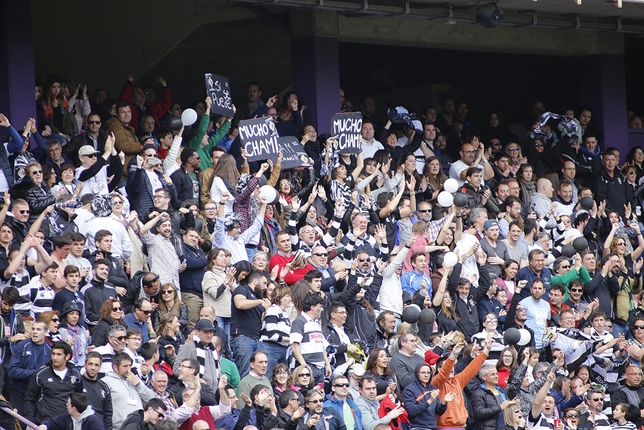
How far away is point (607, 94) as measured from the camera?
66.6ft

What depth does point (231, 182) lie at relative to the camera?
14.1m

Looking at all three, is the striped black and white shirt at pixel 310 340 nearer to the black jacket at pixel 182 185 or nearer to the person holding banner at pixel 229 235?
the person holding banner at pixel 229 235

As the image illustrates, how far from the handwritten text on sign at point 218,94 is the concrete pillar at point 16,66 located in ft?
7.11

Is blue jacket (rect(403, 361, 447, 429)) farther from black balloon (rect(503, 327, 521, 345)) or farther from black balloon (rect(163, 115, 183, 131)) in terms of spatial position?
black balloon (rect(163, 115, 183, 131))

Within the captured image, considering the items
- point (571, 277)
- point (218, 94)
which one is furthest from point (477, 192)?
point (218, 94)

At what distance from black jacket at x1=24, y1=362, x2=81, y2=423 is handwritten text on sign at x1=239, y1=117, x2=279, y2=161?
5218 millimetres

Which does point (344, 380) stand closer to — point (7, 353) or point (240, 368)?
point (240, 368)

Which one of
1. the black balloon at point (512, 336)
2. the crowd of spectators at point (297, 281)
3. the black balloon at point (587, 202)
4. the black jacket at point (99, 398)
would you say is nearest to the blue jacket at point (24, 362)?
the crowd of spectators at point (297, 281)

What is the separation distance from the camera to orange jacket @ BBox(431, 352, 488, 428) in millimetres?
12453

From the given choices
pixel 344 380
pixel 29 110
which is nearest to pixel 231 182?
pixel 29 110

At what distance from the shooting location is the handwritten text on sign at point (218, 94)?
1515 cm

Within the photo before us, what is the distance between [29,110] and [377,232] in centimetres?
427

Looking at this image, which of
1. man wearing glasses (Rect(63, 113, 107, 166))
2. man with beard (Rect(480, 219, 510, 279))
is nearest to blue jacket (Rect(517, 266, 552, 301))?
man with beard (Rect(480, 219, 510, 279))

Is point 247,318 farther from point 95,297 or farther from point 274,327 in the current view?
point 95,297
